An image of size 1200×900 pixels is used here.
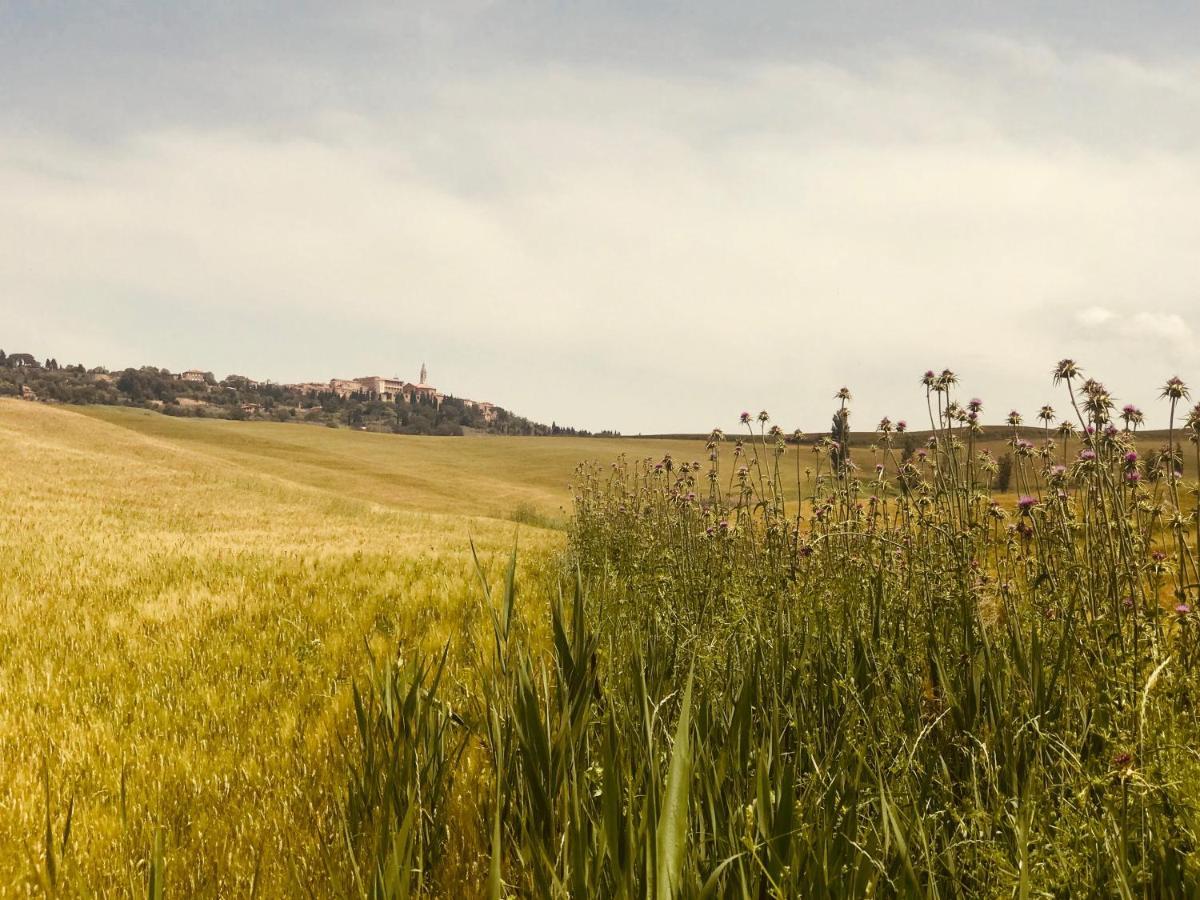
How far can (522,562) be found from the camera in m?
12.3

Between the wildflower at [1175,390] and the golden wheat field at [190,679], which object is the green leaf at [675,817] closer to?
the golden wheat field at [190,679]

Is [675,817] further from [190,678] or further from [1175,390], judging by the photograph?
[190,678]


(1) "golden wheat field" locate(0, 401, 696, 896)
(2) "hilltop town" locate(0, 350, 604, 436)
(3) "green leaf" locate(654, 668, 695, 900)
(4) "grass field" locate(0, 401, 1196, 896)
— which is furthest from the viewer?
(2) "hilltop town" locate(0, 350, 604, 436)

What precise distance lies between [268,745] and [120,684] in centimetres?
200

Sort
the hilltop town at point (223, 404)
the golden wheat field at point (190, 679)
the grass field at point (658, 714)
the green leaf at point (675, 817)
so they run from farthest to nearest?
the hilltop town at point (223, 404) → the golden wheat field at point (190, 679) → the grass field at point (658, 714) → the green leaf at point (675, 817)

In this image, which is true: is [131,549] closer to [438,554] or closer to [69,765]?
[438,554]

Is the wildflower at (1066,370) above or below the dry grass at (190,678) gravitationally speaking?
above

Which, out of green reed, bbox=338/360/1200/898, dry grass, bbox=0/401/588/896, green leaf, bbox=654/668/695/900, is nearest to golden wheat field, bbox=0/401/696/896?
dry grass, bbox=0/401/588/896

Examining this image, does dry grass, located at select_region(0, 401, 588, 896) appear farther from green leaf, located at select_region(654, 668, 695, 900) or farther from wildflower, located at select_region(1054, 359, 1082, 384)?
wildflower, located at select_region(1054, 359, 1082, 384)

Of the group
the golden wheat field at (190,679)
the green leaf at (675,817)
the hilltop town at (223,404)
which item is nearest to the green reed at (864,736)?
the green leaf at (675,817)

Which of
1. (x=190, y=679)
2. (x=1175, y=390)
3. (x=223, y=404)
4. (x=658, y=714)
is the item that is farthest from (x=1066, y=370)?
(x=223, y=404)

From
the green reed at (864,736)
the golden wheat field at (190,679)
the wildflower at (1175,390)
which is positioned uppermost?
the wildflower at (1175,390)

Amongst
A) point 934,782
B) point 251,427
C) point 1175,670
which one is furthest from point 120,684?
point 251,427

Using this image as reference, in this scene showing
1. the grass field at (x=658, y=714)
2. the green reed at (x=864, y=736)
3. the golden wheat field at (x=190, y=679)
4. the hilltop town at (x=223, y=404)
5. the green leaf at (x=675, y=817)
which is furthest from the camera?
the hilltop town at (x=223, y=404)
